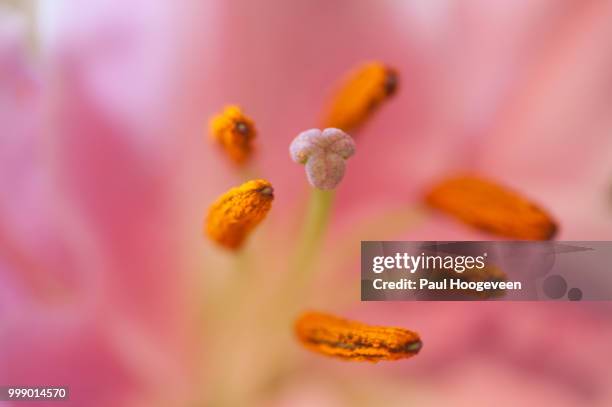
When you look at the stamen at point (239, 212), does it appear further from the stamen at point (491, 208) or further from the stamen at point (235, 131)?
the stamen at point (491, 208)

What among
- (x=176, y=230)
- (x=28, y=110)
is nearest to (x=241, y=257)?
(x=176, y=230)

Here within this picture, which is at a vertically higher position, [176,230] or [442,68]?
[442,68]

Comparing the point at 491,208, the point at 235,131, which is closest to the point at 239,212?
the point at 235,131

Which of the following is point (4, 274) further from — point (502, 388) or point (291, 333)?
point (502, 388)

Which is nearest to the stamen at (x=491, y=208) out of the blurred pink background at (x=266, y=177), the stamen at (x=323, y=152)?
the blurred pink background at (x=266, y=177)

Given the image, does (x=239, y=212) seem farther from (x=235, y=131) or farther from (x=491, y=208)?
(x=491, y=208)

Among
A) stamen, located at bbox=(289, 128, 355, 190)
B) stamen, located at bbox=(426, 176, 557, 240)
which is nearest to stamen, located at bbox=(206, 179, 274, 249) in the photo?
stamen, located at bbox=(289, 128, 355, 190)
